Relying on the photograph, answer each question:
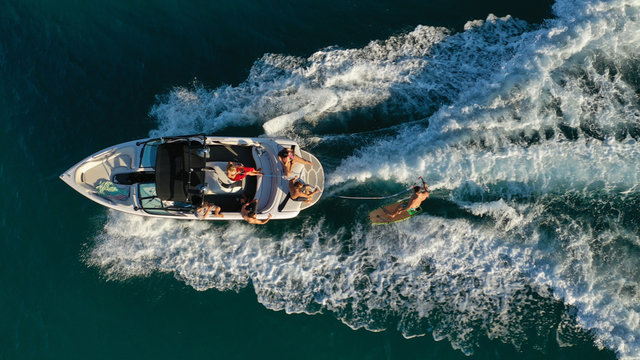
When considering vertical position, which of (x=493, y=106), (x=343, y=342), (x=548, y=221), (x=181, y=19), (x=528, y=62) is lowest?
(x=343, y=342)

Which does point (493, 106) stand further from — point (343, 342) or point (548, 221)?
point (343, 342)

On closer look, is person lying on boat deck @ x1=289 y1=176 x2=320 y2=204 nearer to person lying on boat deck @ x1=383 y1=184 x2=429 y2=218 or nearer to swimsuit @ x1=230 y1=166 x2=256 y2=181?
swimsuit @ x1=230 y1=166 x2=256 y2=181

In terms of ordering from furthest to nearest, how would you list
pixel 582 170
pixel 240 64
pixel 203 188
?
pixel 240 64 → pixel 582 170 → pixel 203 188

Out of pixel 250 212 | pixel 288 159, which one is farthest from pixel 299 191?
pixel 250 212

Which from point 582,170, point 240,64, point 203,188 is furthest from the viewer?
point 240,64

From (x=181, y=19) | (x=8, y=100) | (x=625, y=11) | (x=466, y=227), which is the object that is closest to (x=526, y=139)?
(x=466, y=227)

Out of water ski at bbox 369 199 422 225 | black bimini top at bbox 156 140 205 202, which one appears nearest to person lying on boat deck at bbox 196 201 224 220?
black bimini top at bbox 156 140 205 202
